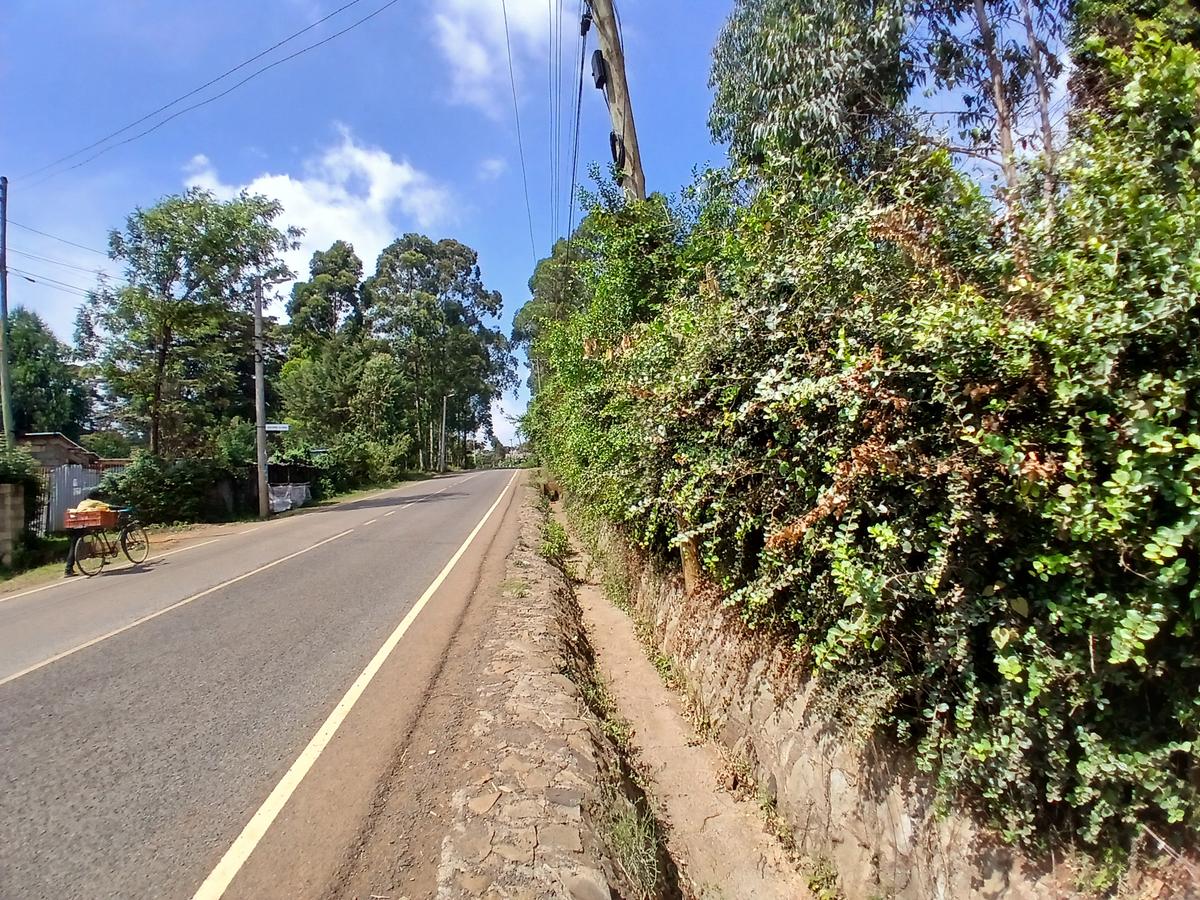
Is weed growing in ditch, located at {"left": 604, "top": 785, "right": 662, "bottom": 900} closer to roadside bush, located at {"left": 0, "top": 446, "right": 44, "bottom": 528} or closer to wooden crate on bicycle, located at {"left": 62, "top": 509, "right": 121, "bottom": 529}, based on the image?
wooden crate on bicycle, located at {"left": 62, "top": 509, "right": 121, "bottom": 529}

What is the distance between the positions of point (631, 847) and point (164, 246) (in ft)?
80.8

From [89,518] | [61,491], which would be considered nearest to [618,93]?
[89,518]

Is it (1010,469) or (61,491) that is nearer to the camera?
(1010,469)

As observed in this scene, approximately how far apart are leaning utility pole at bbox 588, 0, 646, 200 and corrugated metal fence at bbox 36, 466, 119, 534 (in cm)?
1493

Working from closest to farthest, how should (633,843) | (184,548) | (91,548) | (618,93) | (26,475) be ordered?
(633,843) < (618,93) < (91,548) < (26,475) < (184,548)

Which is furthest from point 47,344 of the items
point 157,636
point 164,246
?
point 157,636

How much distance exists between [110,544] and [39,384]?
1556 inches

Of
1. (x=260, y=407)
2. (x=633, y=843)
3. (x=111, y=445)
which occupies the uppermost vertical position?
(x=260, y=407)

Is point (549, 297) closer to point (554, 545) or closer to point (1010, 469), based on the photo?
point (554, 545)

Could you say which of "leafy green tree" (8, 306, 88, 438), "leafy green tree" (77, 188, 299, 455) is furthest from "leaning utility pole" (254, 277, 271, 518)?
"leafy green tree" (8, 306, 88, 438)

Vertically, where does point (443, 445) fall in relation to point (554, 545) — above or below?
above

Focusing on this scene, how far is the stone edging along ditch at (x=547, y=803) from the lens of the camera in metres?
2.85

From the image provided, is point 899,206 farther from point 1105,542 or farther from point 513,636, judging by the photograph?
point 513,636

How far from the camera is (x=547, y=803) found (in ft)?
11.1
